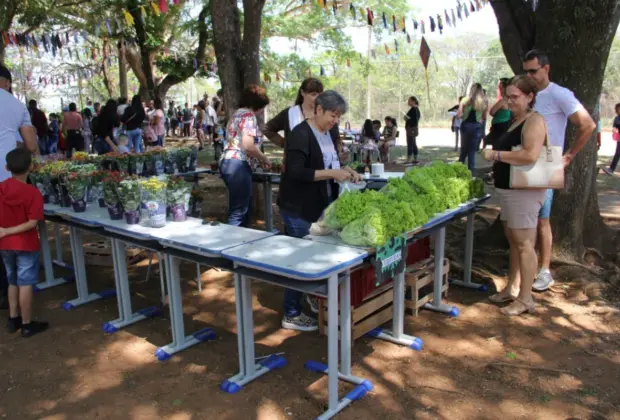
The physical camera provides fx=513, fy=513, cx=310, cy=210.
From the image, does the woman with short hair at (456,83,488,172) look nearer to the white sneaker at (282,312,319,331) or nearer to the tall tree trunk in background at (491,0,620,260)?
the tall tree trunk in background at (491,0,620,260)

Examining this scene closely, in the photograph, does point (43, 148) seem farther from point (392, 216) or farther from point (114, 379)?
point (392, 216)

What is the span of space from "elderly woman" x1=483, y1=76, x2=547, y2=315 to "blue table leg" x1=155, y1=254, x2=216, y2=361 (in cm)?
235

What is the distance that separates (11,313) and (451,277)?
12.8 feet

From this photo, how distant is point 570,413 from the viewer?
9.41 ft

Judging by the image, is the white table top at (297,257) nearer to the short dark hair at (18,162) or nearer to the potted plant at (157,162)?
the short dark hair at (18,162)

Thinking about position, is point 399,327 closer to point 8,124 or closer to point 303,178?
point 303,178

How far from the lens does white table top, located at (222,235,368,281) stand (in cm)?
254

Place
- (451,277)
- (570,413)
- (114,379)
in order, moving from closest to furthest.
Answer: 1. (570,413)
2. (114,379)
3. (451,277)

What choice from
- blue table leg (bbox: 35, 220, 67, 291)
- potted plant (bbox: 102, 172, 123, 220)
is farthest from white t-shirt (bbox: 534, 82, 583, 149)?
blue table leg (bbox: 35, 220, 67, 291)

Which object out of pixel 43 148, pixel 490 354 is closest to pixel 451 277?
pixel 490 354

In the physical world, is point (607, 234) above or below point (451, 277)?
above

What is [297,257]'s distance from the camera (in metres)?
2.74

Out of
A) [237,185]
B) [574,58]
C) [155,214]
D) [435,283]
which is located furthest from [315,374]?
[574,58]

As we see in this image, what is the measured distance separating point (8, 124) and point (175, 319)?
87.6 inches
